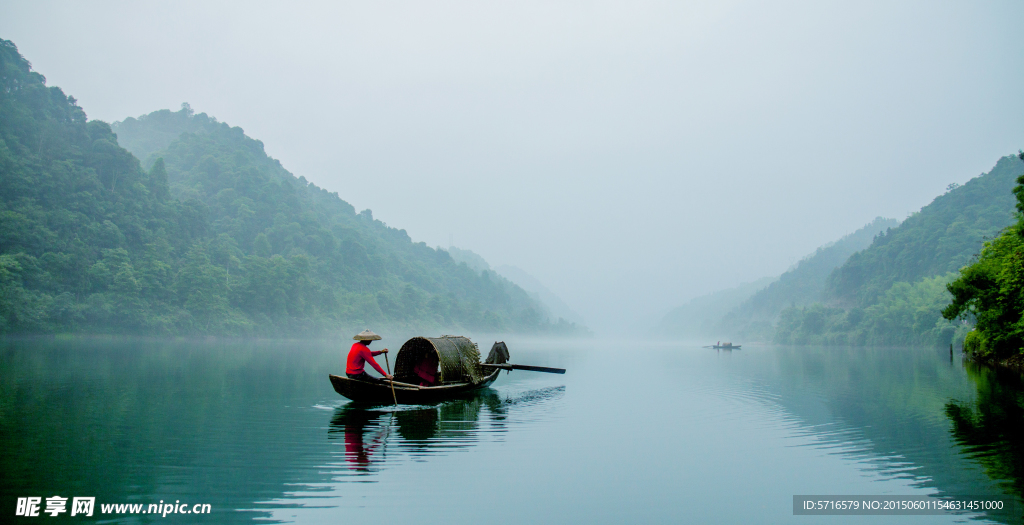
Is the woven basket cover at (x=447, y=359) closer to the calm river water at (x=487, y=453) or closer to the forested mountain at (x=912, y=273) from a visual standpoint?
the calm river water at (x=487, y=453)

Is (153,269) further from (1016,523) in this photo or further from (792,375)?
(1016,523)

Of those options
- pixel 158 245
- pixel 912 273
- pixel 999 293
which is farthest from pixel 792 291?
pixel 158 245

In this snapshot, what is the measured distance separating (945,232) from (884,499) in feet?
372

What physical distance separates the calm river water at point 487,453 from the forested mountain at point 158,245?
4238cm

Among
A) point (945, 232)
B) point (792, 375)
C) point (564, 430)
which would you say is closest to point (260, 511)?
point (564, 430)

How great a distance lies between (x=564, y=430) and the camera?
42.3 ft

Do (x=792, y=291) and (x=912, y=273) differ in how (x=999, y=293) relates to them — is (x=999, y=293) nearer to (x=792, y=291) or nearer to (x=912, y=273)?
(x=912, y=273)

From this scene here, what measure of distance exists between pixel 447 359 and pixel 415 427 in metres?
5.69

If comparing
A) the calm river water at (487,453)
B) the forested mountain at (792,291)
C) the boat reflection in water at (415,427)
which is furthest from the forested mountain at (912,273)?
the boat reflection in water at (415,427)

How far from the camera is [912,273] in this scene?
9856 cm

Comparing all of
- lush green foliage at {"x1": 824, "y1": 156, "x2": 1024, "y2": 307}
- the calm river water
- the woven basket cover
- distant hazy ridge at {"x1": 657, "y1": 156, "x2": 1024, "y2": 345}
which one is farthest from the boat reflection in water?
lush green foliage at {"x1": 824, "y1": 156, "x2": 1024, "y2": 307}

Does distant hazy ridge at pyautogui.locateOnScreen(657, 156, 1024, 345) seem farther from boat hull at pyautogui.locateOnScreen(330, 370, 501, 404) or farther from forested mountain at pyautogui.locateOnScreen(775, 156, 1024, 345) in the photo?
boat hull at pyautogui.locateOnScreen(330, 370, 501, 404)

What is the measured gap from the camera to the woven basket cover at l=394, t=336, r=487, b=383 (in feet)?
58.7

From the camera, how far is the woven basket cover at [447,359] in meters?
17.9
